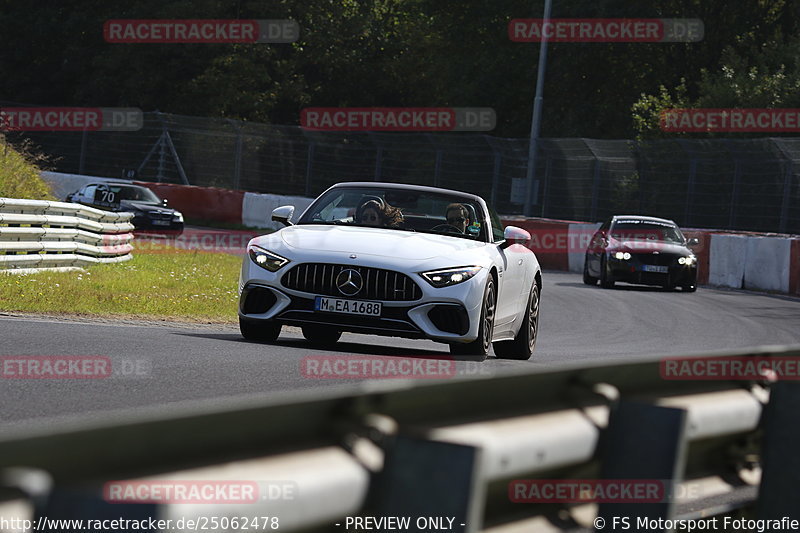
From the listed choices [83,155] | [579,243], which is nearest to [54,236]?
[579,243]

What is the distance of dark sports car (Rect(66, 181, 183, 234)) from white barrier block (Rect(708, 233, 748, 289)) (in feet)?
41.9

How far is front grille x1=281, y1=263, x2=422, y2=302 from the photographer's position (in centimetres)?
1106

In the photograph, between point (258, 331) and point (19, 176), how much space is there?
14.2m

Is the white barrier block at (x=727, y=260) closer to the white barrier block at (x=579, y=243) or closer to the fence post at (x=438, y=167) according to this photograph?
the white barrier block at (x=579, y=243)

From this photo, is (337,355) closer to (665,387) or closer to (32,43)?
(665,387)

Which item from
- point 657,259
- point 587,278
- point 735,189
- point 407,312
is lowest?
point 587,278

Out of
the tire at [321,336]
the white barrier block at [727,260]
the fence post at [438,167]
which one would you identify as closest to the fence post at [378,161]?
the fence post at [438,167]

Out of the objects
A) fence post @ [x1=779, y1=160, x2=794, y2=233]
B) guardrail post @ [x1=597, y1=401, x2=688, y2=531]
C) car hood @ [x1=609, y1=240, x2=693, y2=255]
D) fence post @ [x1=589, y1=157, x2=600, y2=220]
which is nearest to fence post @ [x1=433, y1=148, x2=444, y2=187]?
fence post @ [x1=589, y1=157, x2=600, y2=220]

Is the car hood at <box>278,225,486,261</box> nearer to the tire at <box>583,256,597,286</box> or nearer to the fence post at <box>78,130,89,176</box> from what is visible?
the tire at <box>583,256,597,286</box>

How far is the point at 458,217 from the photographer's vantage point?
1243cm

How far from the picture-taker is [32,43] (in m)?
60.4

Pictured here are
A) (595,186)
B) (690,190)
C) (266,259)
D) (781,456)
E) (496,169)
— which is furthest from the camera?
(496,169)

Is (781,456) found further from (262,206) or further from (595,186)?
(262,206)

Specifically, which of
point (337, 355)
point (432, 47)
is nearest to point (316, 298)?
point (337, 355)
